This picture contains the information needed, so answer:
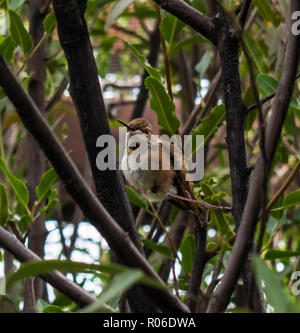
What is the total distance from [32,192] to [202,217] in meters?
0.70

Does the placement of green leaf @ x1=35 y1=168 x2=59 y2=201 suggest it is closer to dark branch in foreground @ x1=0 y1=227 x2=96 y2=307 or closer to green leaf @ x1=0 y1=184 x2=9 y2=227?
green leaf @ x1=0 y1=184 x2=9 y2=227

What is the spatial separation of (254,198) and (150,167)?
612 mm

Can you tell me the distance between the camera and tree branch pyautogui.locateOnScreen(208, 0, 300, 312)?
0.62 m

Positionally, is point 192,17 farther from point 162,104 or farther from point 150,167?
point 150,167

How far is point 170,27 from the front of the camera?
116 cm

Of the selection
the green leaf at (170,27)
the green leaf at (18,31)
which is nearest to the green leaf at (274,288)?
the green leaf at (170,27)

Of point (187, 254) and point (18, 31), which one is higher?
point (18, 31)

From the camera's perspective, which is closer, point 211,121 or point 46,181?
point 211,121

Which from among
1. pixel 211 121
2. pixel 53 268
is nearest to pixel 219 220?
pixel 211 121

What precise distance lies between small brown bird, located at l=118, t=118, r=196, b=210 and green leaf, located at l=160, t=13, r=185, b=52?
21cm

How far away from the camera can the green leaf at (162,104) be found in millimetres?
948

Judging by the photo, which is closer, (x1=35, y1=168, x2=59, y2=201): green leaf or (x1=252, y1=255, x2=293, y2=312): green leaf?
(x1=252, y1=255, x2=293, y2=312): green leaf

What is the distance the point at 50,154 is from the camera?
0.56m

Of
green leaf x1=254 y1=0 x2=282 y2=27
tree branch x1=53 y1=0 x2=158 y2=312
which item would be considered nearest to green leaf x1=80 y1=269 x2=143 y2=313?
tree branch x1=53 y1=0 x2=158 y2=312
